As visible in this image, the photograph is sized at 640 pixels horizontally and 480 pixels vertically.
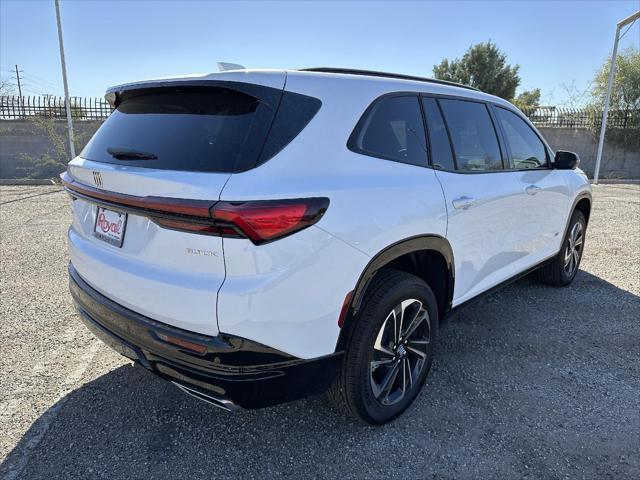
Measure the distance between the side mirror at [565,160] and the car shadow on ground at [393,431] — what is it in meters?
1.64

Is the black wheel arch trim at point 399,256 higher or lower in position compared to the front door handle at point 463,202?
lower

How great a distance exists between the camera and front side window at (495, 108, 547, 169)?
3.59 metres

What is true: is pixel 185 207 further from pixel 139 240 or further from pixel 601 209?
pixel 601 209

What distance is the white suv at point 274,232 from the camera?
5.97 ft

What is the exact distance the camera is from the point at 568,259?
471cm

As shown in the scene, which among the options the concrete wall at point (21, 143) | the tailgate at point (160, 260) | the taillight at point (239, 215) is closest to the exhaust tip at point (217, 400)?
the tailgate at point (160, 260)

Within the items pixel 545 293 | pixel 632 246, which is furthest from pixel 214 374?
pixel 632 246

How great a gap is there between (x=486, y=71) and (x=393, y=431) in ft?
100

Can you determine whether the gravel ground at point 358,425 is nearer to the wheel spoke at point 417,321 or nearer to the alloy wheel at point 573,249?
the wheel spoke at point 417,321

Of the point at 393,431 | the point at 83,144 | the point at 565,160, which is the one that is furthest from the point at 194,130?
the point at 83,144

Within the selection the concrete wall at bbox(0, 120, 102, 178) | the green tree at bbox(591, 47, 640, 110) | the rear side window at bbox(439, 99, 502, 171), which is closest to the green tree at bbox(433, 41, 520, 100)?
the green tree at bbox(591, 47, 640, 110)

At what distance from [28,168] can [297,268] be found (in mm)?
17296

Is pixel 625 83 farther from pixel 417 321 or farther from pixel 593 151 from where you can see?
pixel 417 321

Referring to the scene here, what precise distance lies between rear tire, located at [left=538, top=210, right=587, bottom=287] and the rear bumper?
332 cm
